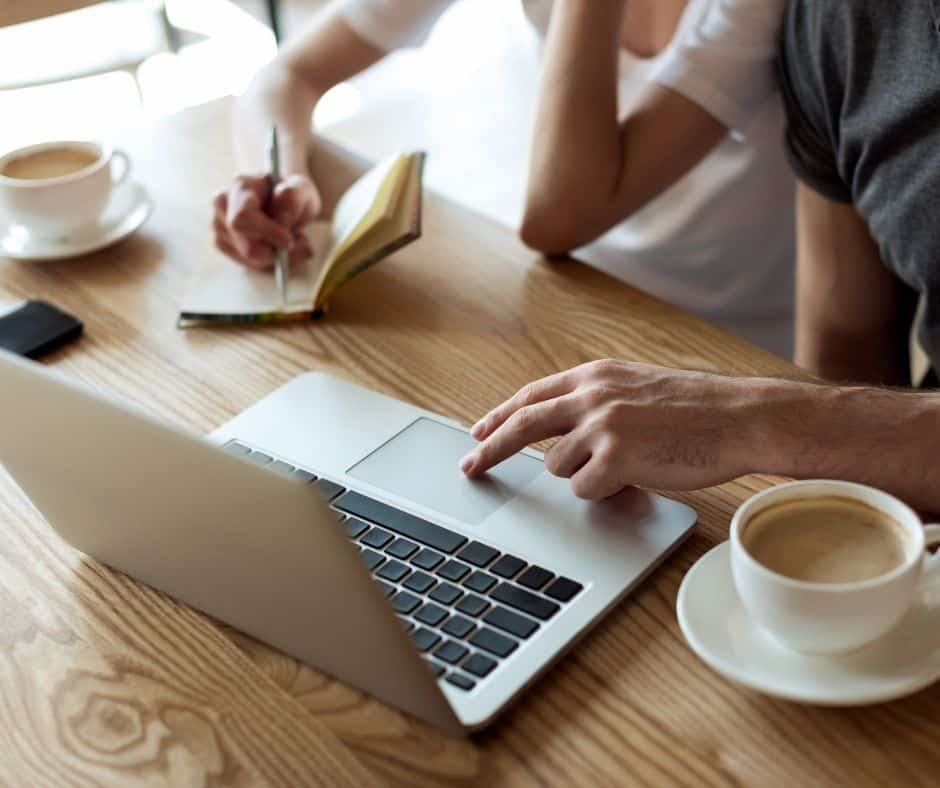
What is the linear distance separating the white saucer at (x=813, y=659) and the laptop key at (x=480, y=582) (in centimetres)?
12

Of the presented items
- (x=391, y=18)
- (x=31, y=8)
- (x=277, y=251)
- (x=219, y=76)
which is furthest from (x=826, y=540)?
(x=219, y=76)

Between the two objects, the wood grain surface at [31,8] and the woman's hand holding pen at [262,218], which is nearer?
the wood grain surface at [31,8]

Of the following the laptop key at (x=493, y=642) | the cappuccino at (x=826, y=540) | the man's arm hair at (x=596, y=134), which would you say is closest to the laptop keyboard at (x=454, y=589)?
the laptop key at (x=493, y=642)

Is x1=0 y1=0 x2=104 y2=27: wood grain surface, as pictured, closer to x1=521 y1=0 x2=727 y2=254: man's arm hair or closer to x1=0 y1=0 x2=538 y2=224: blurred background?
x1=521 y1=0 x2=727 y2=254: man's arm hair

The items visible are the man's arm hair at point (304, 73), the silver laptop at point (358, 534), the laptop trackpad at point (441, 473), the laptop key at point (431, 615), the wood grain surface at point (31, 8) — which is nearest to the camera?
the silver laptop at point (358, 534)

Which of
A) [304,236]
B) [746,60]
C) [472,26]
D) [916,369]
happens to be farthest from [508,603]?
[472,26]

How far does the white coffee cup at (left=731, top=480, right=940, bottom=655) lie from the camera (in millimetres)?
636

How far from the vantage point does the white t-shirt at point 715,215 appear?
4.41ft

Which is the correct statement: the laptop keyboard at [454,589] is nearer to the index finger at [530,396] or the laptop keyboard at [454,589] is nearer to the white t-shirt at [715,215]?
the index finger at [530,396]

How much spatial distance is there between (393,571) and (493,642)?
94 millimetres

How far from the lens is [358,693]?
2.37 ft

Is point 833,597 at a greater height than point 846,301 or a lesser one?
greater

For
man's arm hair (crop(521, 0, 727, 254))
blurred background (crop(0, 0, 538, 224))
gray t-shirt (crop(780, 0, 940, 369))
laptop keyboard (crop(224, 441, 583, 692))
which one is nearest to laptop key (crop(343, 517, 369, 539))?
laptop keyboard (crop(224, 441, 583, 692))

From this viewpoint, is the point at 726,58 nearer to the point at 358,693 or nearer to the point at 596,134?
the point at 596,134
